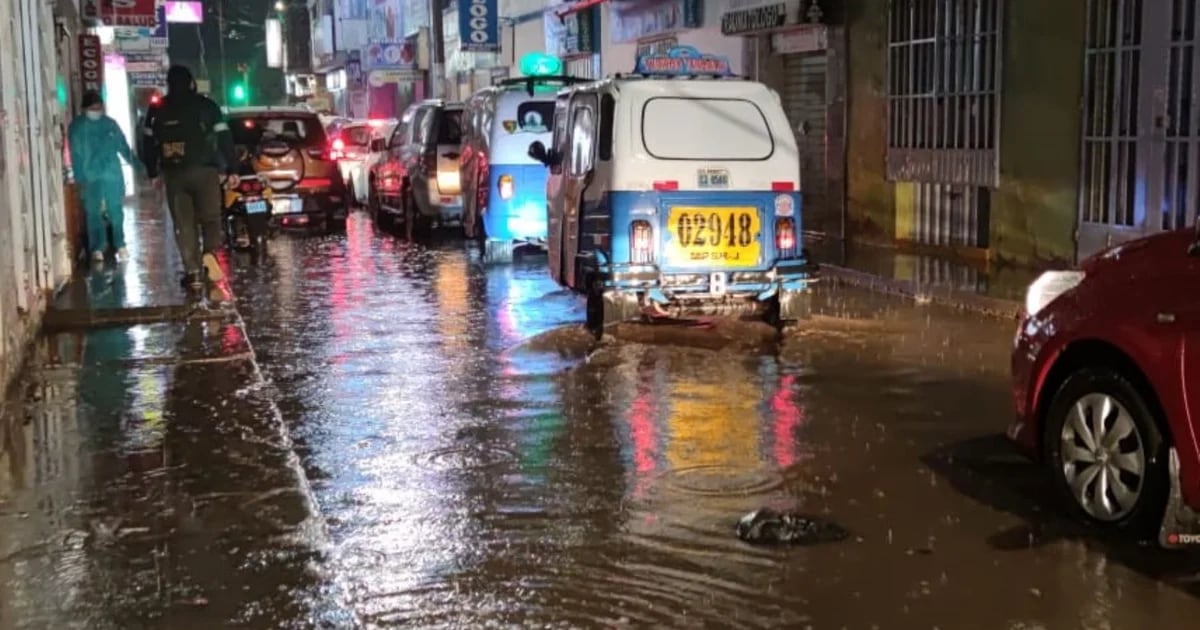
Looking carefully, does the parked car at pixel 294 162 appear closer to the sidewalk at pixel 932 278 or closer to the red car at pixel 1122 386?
the sidewalk at pixel 932 278

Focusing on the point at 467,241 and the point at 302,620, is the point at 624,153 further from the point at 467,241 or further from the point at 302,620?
the point at 467,241

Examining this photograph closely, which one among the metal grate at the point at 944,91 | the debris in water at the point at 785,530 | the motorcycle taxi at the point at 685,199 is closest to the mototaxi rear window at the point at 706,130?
the motorcycle taxi at the point at 685,199

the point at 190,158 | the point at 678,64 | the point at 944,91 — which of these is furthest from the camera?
the point at 944,91

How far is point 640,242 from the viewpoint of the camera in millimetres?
10266

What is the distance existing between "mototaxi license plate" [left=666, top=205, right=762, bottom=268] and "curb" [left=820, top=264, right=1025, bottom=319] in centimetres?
270

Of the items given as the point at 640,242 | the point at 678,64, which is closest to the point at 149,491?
the point at 640,242

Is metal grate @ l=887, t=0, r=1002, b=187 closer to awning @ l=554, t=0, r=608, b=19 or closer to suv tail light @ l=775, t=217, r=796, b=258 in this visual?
suv tail light @ l=775, t=217, r=796, b=258

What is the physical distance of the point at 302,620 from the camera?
492 cm

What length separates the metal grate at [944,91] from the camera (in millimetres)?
15258

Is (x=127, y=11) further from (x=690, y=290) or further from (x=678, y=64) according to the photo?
(x=690, y=290)

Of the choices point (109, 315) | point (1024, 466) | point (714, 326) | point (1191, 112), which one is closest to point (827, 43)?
point (1191, 112)

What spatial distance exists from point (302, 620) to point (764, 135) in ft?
21.9

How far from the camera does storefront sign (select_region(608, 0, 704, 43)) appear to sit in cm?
2248

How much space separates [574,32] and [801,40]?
1033 centimetres
